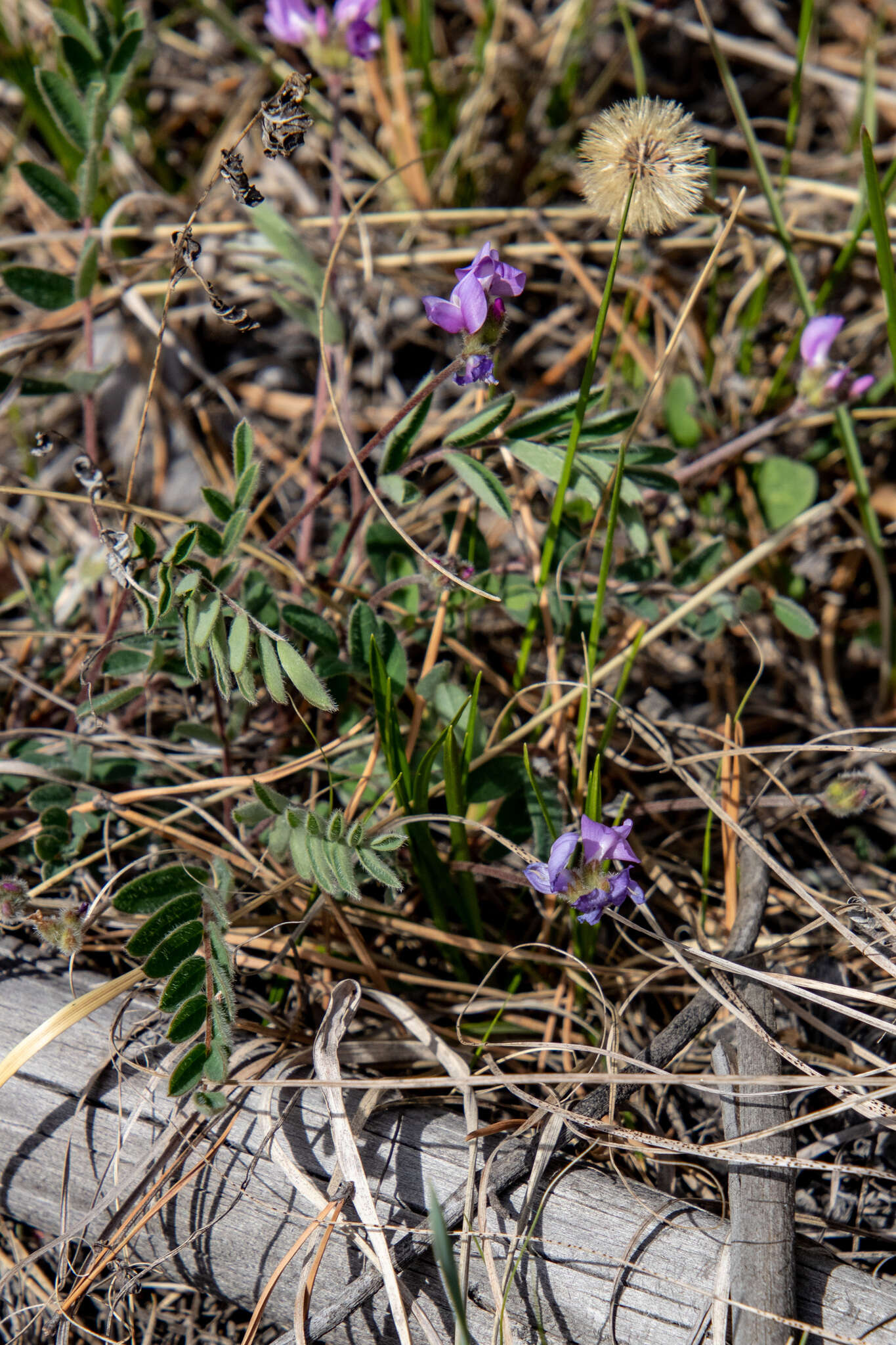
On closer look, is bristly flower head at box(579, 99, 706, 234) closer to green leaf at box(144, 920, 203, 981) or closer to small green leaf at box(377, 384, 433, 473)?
small green leaf at box(377, 384, 433, 473)

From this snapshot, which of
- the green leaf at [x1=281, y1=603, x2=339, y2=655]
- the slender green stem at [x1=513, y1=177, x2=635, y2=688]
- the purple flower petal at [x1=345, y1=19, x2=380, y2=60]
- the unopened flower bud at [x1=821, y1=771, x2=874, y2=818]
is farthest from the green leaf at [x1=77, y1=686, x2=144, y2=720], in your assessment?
the purple flower petal at [x1=345, y1=19, x2=380, y2=60]

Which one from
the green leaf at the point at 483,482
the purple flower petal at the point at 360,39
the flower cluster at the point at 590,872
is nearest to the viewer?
the flower cluster at the point at 590,872

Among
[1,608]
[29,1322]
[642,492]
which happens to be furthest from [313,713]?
[29,1322]

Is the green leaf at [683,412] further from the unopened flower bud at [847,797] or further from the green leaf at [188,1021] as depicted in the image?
the green leaf at [188,1021]

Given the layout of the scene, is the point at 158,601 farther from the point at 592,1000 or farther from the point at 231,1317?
the point at 231,1317

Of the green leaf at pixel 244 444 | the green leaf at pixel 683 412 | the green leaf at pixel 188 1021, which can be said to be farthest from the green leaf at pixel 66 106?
the green leaf at pixel 188 1021
